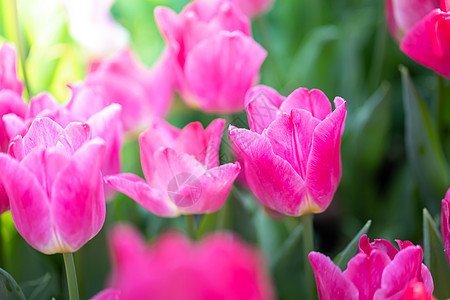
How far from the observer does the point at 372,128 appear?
72 centimetres

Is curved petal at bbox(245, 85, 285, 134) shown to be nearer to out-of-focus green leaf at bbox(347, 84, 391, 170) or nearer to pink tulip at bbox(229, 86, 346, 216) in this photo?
pink tulip at bbox(229, 86, 346, 216)

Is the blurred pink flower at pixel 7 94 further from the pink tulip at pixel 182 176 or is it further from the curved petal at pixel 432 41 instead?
the curved petal at pixel 432 41

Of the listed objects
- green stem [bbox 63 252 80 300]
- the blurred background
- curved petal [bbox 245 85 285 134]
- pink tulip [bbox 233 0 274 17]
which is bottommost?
the blurred background

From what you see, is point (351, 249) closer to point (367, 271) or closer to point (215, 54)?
point (367, 271)

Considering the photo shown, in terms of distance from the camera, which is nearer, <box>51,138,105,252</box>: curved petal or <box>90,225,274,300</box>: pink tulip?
<box>90,225,274,300</box>: pink tulip

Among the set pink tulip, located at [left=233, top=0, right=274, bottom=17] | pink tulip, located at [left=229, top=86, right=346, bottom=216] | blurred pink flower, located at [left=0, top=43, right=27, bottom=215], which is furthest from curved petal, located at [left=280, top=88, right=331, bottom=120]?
pink tulip, located at [left=233, top=0, right=274, bottom=17]

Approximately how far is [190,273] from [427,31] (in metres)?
0.34

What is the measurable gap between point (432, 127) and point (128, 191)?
0.32 metres

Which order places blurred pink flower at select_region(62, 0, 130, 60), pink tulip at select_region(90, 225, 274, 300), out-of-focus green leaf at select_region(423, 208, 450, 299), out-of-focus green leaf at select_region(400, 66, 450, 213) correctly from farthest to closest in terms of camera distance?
blurred pink flower at select_region(62, 0, 130, 60)
out-of-focus green leaf at select_region(400, 66, 450, 213)
out-of-focus green leaf at select_region(423, 208, 450, 299)
pink tulip at select_region(90, 225, 274, 300)

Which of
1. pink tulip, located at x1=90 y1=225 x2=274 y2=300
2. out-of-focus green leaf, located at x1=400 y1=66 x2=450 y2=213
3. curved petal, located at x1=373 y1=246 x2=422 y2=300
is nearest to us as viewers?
pink tulip, located at x1=90 y1=225 x2=274 y2=300

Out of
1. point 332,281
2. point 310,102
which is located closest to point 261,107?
point 310,102

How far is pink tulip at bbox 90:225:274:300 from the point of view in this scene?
0.79 feet

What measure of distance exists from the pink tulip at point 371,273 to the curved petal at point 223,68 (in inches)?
9.0

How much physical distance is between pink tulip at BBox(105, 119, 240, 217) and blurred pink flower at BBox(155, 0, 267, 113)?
3.7 inches
